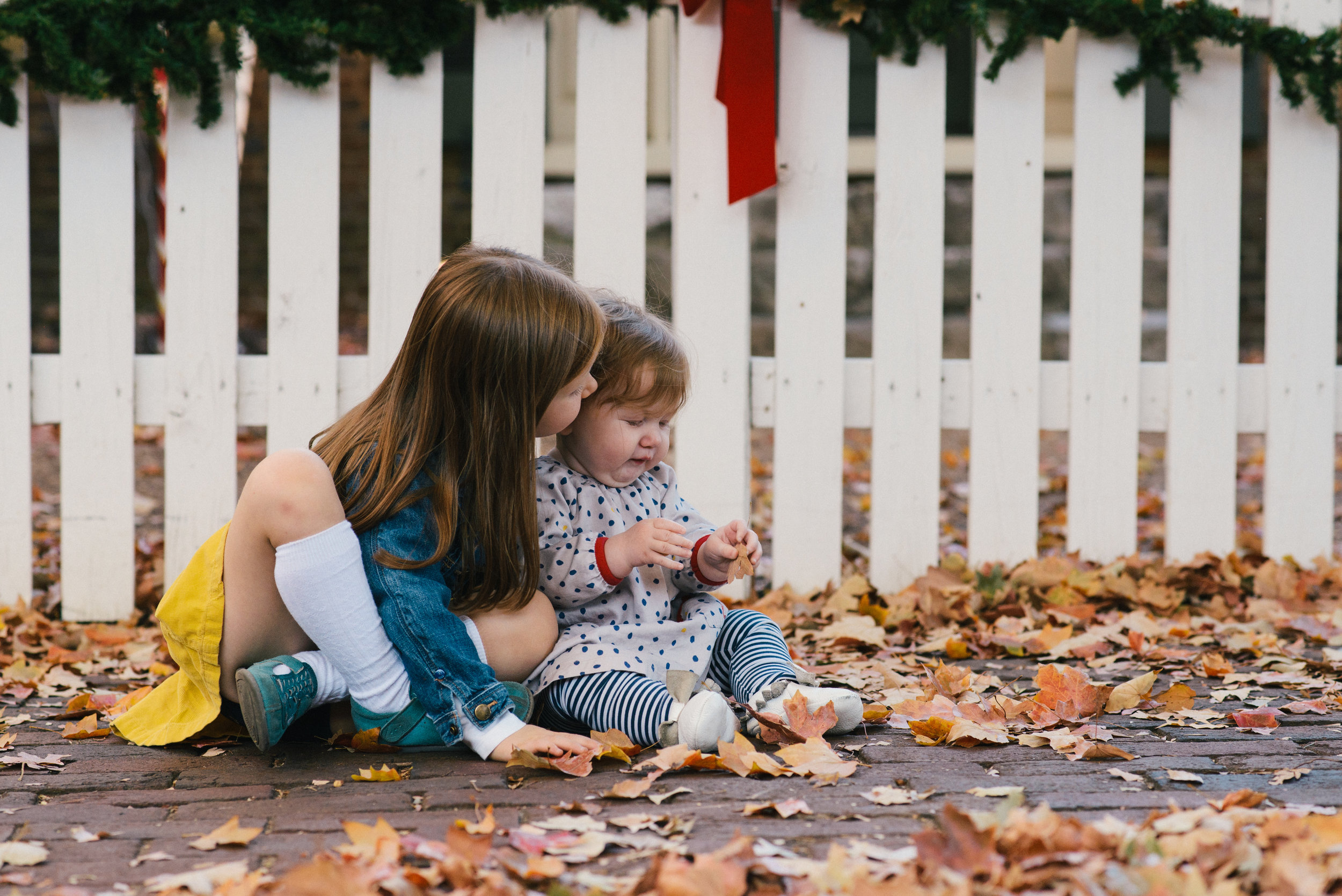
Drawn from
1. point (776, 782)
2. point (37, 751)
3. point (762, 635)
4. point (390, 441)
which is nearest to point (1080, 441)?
point (762, 635)

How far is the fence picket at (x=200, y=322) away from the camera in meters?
3.18

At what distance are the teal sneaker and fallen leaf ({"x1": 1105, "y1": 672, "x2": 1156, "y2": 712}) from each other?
1131 mm

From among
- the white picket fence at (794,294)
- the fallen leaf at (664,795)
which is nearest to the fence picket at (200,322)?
the white picket fence at (794,294)

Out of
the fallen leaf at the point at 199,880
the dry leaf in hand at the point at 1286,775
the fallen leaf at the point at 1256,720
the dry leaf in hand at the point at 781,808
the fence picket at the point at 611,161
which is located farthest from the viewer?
the fence picket at the point at 611,161

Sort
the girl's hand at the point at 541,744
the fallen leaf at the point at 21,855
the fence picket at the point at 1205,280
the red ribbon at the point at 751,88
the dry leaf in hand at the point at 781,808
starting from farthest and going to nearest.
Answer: the fence picket at the point at 1205,280 → the red ribbon at the point at 751,88 → the girl's hand at the point at 541,744 → the dry leaf in hand at the point at 781,808 → the fallen leaf at the point at 21,855

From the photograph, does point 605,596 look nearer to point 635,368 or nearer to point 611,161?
point 635,368

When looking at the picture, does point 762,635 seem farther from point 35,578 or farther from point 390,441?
point 35,578

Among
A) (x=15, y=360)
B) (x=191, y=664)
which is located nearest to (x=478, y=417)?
(x=191, y=664)

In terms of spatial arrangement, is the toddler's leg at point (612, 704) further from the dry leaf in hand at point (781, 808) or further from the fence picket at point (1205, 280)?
the fence picket at point (1205, 280)

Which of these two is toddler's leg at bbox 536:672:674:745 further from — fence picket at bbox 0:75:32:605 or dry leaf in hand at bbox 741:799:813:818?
fence picket at bbox 0:75:32:605

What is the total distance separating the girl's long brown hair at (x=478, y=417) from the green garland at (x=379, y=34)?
54.1 inches

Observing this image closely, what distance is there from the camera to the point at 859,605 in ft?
10.5

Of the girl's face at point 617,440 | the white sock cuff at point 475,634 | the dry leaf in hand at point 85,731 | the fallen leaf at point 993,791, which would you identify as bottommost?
the dry leaf in hand at point 85,731

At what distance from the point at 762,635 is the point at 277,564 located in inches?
37.6
